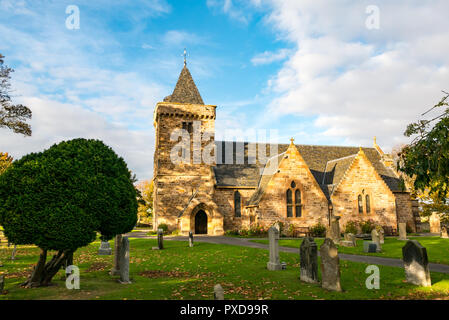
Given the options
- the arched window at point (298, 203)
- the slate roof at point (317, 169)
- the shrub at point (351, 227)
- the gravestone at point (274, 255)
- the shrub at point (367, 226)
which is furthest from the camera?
the slate roof at point (317, 169)

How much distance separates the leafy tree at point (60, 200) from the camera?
9281 millimetres

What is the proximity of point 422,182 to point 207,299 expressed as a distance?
7.23 metres

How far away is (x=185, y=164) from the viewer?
126 ft

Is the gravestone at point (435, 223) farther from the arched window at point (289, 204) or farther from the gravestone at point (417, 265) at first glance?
the gravestone at point (417, 265)

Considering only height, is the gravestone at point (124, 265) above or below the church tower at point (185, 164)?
below

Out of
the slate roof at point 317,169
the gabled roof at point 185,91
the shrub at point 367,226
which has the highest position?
the gabled roof at point 185,91

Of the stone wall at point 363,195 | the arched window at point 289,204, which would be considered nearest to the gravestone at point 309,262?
the arched window at point 289,204

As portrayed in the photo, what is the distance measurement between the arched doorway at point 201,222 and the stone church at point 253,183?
0.11 m

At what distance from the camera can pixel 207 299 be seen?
9.01 m

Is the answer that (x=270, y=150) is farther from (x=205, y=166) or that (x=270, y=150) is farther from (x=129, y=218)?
(x=129, y=218)

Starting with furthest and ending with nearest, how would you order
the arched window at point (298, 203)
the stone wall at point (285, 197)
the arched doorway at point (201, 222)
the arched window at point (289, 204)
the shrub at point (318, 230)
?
1. the arched doorway at point (201, 222)
2. the arched window at point (298, 203)
3. the arched window at point (289, 204)
4. the stone wall at point (285, 197)
5. the shrub at point (318, 230)

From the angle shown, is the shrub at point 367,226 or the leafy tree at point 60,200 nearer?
the leafy tree at point 60,200

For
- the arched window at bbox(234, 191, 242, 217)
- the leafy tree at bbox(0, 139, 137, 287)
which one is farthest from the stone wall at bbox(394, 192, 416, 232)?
the leafy tree at bbox(0, 139, 137, 287)

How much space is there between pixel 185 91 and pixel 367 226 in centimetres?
2761
